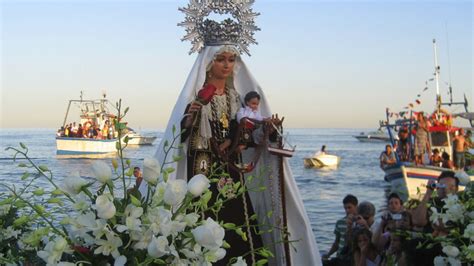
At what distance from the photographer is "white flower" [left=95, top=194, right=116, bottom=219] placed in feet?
5.50

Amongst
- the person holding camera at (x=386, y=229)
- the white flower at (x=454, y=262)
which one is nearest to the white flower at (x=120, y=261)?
the white flower at (x=454, y=262)

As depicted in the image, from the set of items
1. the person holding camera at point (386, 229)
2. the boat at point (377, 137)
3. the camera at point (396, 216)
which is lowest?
the boat at point (377, 137)

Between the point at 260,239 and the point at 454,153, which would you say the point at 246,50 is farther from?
the point at 454,153

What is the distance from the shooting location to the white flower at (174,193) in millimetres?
1753

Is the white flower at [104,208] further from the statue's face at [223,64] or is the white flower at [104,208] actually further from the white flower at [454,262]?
the statue's face at [223,64]

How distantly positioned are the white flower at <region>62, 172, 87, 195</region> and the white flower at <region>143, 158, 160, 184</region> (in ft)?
0.54

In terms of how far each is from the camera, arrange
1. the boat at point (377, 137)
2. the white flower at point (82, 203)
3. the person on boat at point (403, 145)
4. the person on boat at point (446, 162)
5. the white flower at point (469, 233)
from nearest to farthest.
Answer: the white flower at point (82, 203)
the white flower at point (469, 233)
the person on boat at point (446, 162)
the person on boat at point (403, 145)
the boat at point (377, 137)

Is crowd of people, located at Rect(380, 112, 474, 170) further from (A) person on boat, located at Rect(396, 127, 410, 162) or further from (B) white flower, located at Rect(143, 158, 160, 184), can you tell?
(B) white flower, located at Rect(143, 158, 160, 184)

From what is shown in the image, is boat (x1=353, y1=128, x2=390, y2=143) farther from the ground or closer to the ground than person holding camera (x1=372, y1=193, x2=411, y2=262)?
closer to the ground

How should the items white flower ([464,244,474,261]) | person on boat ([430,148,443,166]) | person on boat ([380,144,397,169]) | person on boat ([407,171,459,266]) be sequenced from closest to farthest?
white flower ([464,244,474,261]), person on boat ([407,171,459,266]), person on boat ([430,148,443,166]), person on boat ([380,144,397,169])

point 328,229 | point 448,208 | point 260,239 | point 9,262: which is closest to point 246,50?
point 260,239

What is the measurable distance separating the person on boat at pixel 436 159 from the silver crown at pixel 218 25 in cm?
1210

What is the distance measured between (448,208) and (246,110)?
2.00 meters

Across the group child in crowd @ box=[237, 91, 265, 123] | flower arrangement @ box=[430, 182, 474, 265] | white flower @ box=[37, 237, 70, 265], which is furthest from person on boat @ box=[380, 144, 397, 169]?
white flower @ box=[37, 237, 70, 265]
